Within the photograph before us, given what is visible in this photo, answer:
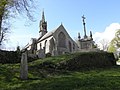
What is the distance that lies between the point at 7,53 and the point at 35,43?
155 ft

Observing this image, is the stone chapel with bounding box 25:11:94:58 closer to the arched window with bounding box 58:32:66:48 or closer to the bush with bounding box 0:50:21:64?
the arched window with bounding box 58:32:66:48

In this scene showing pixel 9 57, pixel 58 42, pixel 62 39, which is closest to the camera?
pixel 9 57

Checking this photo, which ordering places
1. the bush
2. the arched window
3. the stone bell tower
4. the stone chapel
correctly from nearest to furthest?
1. the bush
2. the stone chapel
3. the arched window
4. the stone bell tower

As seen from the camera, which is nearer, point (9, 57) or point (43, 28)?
point (9, 57)

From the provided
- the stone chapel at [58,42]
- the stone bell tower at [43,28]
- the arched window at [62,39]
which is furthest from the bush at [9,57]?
the stone bell tower at [43,28]

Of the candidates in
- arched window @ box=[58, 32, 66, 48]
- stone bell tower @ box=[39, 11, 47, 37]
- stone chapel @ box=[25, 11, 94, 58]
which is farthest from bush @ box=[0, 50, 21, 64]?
stone bell tower @ box=[39, 11, 47, 37]

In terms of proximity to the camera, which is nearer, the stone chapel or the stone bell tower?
the stone chapel

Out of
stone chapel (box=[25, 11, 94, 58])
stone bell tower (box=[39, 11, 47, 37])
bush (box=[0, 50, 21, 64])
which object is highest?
stone bell tower (box=[39, 11, 47, 37])

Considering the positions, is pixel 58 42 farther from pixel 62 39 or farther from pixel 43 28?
pixel 43 28

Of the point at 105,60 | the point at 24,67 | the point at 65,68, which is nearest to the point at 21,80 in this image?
the point at 24,67

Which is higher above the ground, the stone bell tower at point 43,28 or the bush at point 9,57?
the stone bell tower at point 43,28

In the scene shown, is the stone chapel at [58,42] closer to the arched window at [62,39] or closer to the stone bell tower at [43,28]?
the arched window at [62,39]

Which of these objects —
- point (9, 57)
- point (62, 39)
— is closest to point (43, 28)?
point (62, 39)

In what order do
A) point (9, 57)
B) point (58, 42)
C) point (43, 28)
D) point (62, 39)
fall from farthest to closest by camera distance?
point (43, 28) → point (62, 39) → point (58, 42) → point (9, 57)
